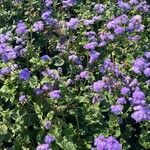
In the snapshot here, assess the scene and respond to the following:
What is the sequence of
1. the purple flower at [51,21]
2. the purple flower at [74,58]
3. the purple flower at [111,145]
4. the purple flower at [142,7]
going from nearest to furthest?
1. the purple flower at [111,145]
2. the purple flower at [74,58]
3. the purple flower at [51,21]
4. the purple flower at [142,7]

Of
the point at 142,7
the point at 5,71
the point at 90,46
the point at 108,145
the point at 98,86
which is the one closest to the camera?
the point at 108,145

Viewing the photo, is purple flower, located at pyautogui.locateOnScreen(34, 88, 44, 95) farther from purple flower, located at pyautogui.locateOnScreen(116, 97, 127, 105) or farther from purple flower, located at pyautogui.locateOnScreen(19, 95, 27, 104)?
purple flower, located at pyautogui.locateOnScreen(116, 97, 127, 105)

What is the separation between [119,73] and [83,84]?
1.16 feet

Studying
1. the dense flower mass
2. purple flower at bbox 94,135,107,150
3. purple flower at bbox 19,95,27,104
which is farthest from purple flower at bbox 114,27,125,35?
purple flower at bbox 94,135,107,150

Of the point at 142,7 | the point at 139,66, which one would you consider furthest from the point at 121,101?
the point at 142,7

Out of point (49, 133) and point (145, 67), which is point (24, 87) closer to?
point (49, 133)

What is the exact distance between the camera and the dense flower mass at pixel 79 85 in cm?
395

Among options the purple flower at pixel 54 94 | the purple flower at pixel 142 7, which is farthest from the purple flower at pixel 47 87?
the purple flower at pixel 142 7

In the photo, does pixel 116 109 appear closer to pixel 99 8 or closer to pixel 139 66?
pixel 139 66

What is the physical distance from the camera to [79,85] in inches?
173

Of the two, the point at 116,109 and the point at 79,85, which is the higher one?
the point at 116,109

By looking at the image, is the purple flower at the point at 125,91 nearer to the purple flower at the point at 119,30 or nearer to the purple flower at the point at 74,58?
the purple flower at the point at 74,58

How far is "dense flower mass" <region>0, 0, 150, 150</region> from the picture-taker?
395 cm

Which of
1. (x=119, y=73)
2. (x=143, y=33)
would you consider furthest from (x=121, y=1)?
(x=119, y=73)
